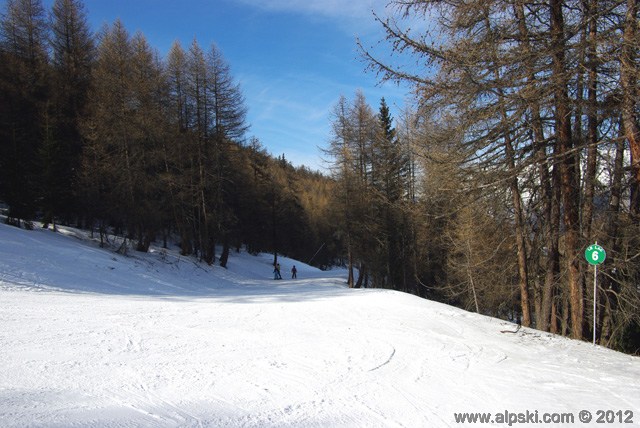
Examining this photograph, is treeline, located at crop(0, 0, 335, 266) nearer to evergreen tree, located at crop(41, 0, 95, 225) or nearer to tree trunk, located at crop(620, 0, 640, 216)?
evergreen tree, located at crop(41, 0, 95, 225)

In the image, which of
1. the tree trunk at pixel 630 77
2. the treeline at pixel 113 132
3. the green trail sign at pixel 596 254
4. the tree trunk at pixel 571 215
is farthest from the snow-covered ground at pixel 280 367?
the treeline at pixel 113 132

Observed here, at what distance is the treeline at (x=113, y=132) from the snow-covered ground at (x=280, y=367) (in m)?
13.2

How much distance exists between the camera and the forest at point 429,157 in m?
6.91

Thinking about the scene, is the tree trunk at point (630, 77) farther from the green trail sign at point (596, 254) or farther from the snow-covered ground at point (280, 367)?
the snow-covered ground at point (280, 367)

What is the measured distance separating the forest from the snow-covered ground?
2.76 m

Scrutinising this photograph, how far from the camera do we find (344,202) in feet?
86.6

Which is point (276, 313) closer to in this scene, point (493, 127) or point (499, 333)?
point (499, 333)

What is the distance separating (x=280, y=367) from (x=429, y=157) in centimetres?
488

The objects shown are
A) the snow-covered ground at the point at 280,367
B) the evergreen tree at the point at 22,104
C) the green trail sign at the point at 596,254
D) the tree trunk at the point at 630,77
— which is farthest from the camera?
the evergreen tree at the point at 22,104

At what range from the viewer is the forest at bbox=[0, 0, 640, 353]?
691 cm

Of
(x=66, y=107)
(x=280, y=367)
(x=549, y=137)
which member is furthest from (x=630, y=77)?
(x=66, y=107)

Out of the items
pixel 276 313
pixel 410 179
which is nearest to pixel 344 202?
→ pixel 410 179

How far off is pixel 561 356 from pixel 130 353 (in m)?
6.97

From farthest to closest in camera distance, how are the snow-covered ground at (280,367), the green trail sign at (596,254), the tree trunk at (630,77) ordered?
the green trail sign at (596,254), the tree trunk at (630,77), the snow-covered ground at (280,367)
